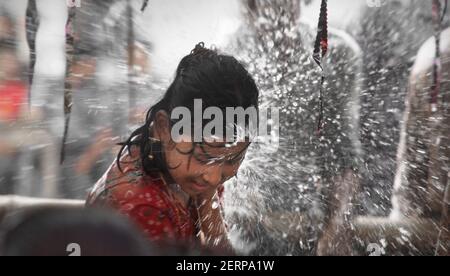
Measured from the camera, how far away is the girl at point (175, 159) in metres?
2.37

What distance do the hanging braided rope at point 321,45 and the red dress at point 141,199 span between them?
868 millimetres

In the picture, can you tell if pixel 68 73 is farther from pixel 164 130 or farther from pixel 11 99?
pixel 164 130

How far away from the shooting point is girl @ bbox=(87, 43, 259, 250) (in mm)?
2369

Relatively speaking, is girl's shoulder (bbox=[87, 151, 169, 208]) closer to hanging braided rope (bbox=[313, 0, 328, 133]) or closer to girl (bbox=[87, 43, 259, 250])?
girl (bbox=[87, 43, 259, 250])

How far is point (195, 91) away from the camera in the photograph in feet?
7.89

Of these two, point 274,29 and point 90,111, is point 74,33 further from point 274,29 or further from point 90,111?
point 274,29

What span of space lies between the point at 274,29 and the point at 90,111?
39.7 inches

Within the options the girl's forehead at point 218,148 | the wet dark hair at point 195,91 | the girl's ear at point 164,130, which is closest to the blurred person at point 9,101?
the wet dark hair at point 195,91

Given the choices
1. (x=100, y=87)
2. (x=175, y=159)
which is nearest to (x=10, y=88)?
(x=100, y=87)

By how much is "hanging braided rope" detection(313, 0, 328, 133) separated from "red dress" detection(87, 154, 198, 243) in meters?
0.87

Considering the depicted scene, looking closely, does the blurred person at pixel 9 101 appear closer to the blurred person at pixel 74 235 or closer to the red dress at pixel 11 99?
the red dress at pixel 11 99

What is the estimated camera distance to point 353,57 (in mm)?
2504
